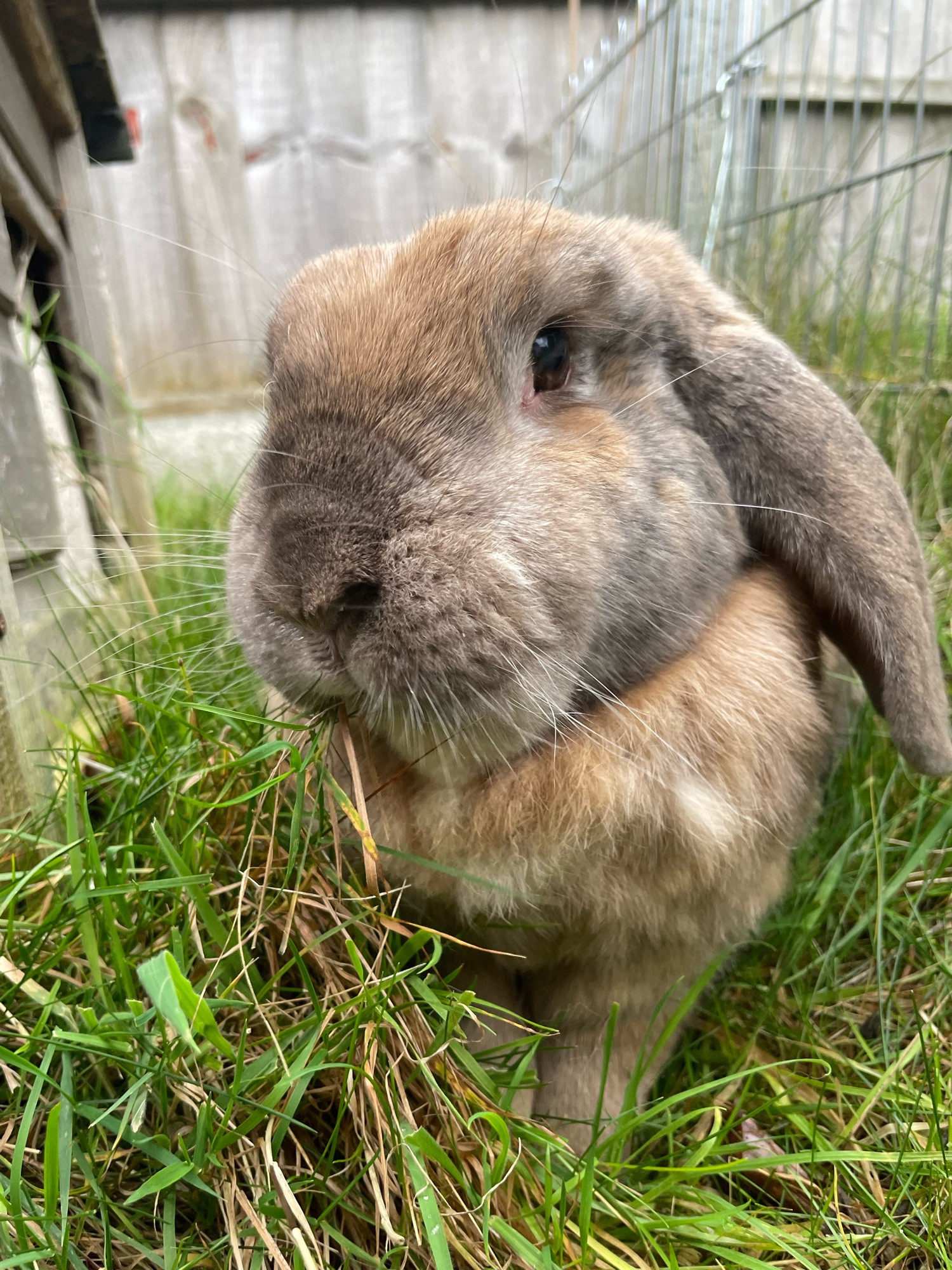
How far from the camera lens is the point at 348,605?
44.9 inches

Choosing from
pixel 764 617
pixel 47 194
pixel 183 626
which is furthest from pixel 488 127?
pixel 764 617

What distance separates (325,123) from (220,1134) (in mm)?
5198

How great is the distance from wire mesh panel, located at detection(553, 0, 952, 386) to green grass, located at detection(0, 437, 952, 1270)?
82.9 inches

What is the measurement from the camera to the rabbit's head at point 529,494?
3.79ft

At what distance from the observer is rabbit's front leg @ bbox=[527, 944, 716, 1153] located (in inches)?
60.2

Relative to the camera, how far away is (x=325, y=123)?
4973mm

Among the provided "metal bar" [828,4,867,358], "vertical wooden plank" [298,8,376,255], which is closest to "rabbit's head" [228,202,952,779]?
"metal bar" [828,4,867,358]

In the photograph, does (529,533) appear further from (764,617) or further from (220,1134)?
(220,1134)

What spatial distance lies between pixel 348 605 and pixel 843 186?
2498 millimetres

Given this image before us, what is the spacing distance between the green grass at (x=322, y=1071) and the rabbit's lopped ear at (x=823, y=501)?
443 millimetres

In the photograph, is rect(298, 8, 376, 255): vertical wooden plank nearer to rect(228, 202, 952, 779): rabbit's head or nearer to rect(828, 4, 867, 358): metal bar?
rect(828, 4, 867, 358): metal bar

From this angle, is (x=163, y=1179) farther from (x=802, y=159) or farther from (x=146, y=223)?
(x=146, y=223)

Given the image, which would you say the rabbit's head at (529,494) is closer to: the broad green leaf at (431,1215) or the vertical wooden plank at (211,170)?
the broad green leaf at (431,1215)

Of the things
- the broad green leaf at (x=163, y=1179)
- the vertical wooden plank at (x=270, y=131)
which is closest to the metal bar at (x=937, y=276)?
the broad green leaf at (x=163, y=1179)
